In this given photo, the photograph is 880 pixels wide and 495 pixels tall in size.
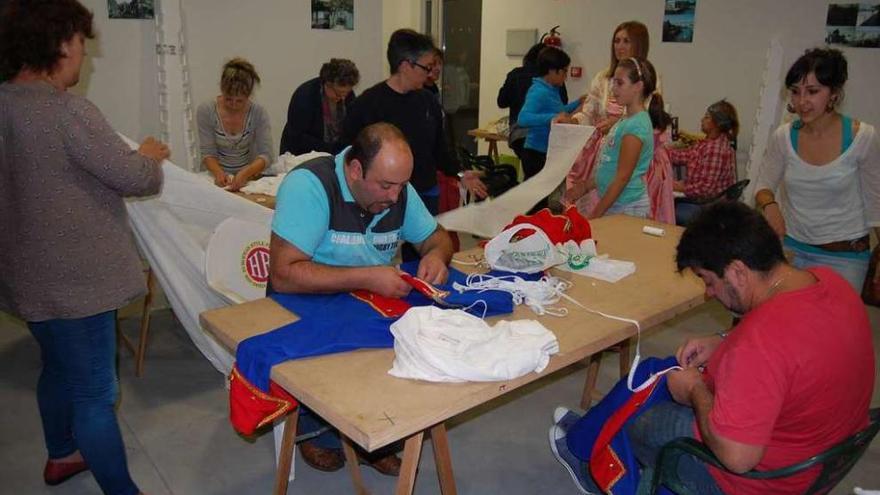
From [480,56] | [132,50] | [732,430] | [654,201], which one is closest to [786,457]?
[732,430]

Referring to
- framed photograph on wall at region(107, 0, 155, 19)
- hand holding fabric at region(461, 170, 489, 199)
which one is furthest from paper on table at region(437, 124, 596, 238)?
framed photograph on wall at region(107, 0, 155, 19)

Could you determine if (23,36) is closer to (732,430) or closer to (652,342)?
(732,430)

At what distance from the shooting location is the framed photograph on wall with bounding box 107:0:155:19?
13.8 ft

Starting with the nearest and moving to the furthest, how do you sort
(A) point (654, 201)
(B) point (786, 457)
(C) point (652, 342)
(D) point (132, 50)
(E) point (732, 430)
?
(E) point (732, 430) < (B) point (786, 457) < (A) point (654, 201) < (C) point (652, 342) < (D) point (132, 50)

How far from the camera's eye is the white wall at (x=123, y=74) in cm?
419

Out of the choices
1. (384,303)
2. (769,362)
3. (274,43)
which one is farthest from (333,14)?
(769,362)

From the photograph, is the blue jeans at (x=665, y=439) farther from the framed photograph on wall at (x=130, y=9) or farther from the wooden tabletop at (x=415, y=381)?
the framed photograph on wall at (x=130, y=9)

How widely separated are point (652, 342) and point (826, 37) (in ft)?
10.1

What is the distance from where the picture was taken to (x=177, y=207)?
9.73 ft

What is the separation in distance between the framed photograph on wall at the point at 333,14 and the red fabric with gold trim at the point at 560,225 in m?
3.11

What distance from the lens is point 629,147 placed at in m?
2.97

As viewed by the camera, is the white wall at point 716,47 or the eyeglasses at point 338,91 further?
the white wall at point 716,47

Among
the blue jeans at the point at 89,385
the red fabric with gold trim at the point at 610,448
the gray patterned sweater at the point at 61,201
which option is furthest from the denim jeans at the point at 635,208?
the blue jeans at the point at 89,385

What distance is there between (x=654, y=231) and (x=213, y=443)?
2.04 metres
